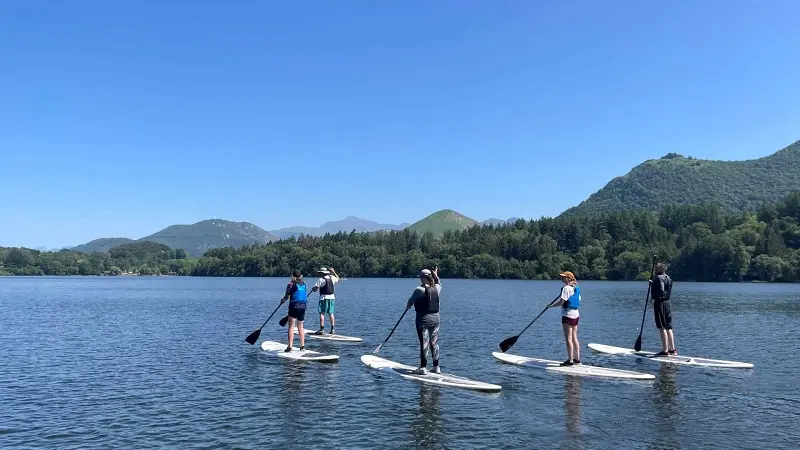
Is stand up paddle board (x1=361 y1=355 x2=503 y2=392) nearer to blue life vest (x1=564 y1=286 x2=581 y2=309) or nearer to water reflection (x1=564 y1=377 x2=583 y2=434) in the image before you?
water reflection (x1=564 y1=377 x2=583 y2=434)

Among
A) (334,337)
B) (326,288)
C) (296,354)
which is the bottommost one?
(296,354)

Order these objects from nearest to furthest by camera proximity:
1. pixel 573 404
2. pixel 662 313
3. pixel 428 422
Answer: pixel 428 422 → pixel 573 404 → pixel 662 313

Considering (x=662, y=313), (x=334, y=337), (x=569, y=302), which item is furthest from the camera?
(x=334, y=337)

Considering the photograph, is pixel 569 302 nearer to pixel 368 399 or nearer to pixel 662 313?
pixel 662 313

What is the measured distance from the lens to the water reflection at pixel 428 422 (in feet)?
48.8

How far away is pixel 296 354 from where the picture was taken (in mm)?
27125

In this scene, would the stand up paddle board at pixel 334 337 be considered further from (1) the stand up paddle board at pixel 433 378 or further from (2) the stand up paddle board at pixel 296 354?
(1) the stand up paddle board at pixel 433 378

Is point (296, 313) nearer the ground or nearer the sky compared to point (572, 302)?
nearer the ground

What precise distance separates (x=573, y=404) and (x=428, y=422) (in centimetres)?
465

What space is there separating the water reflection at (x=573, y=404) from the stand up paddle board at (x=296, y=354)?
972 centimetres

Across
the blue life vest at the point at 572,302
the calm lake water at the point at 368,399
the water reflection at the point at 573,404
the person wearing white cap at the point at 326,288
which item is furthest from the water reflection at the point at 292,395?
the blue life vest at the point at 572,302

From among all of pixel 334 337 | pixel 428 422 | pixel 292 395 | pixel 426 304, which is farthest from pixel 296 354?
pixel 428 422

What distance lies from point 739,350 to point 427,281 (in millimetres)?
19224

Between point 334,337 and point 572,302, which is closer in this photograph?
point 572,302
